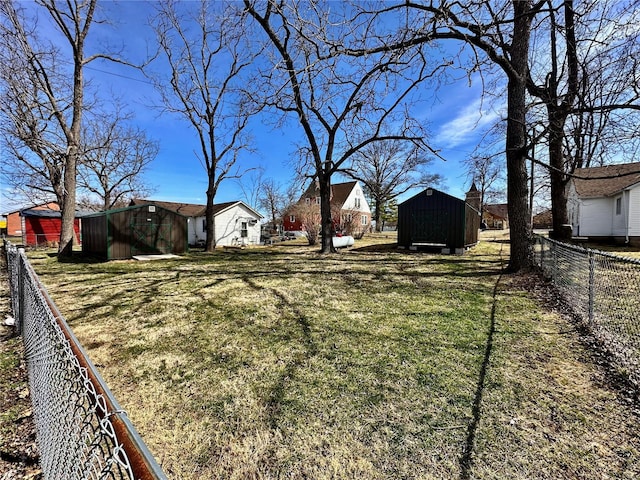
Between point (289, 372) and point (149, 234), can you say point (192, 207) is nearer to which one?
point (149, 234)

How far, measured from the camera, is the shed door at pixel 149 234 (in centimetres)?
1345

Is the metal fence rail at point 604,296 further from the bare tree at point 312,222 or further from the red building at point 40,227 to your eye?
the red building at point 40,227

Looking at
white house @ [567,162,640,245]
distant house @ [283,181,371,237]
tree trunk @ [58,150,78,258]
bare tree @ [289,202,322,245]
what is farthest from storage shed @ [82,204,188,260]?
white house @ [567,162,640,245]

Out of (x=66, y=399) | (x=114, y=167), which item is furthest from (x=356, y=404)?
(x=114, y=167)

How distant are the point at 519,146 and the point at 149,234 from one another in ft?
49.2

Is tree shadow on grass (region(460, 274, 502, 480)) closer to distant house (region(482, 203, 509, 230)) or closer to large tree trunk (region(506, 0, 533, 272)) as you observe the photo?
large tree trunk (region(506, 0, 533, 272))

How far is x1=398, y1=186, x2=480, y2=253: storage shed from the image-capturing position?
12.8 meters

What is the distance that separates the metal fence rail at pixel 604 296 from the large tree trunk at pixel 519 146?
0.88 metres

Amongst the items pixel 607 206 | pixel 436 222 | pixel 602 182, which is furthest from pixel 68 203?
pixel 602 182

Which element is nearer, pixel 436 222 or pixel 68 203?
pixel 68 203

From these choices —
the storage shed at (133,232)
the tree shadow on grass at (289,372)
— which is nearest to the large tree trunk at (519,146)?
the tree shadow on grass at (289,372)

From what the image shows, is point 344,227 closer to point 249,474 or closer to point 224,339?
point 224,339

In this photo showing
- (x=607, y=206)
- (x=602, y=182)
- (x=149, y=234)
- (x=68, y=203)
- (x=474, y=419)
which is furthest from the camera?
(x=602, y=182)

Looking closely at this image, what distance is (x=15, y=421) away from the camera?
8.00 feet
